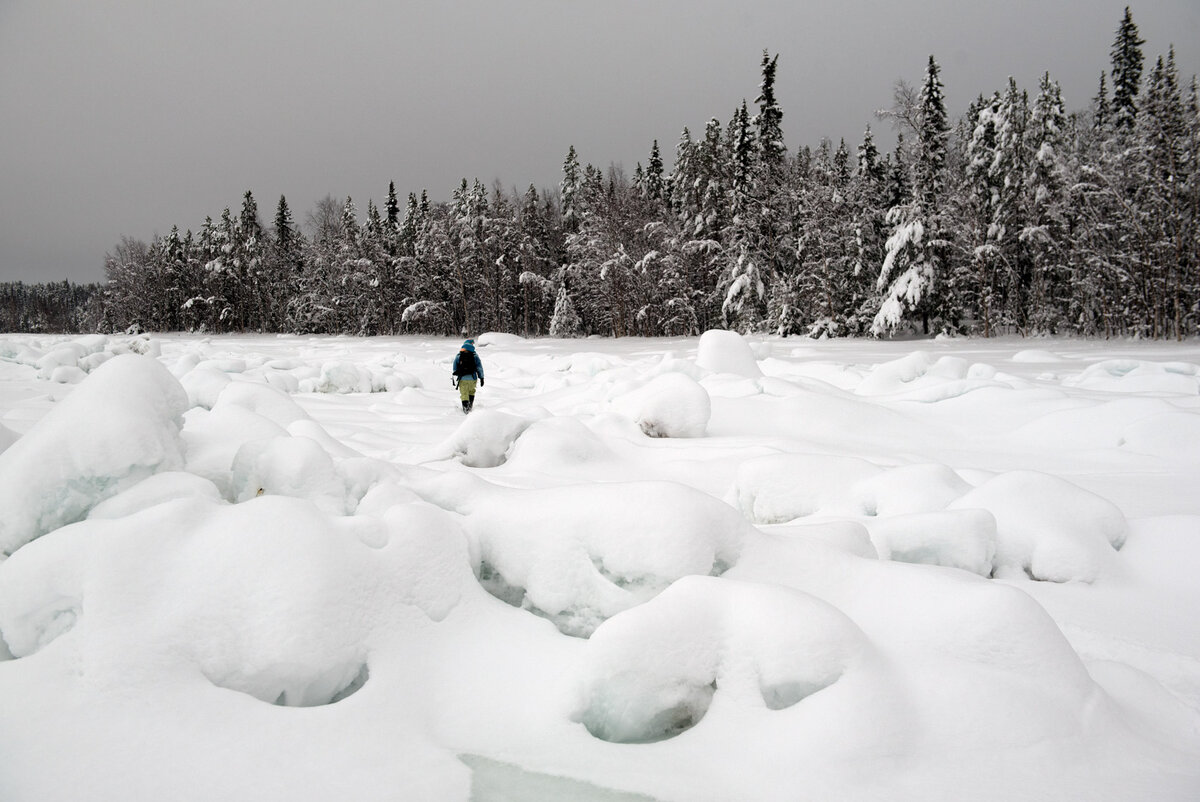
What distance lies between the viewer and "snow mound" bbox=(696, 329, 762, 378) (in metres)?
9.54

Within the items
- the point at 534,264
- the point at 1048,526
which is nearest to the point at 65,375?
the point at 1048,526

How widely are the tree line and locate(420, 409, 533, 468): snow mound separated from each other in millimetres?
20244

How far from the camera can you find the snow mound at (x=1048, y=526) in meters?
2.96

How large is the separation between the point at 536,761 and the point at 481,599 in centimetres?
67

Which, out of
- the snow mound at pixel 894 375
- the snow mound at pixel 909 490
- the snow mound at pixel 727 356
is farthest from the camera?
the snow mound at pixel 727 356

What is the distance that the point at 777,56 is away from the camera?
93.4 ft

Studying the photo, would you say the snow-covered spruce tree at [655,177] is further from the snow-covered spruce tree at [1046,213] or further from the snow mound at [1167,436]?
the snow mound at [1167,436]

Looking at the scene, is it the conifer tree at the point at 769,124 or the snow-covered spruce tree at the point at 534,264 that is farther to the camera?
the snow-covered spruce tree at the point at 534,264

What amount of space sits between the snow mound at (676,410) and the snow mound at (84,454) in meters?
4.29

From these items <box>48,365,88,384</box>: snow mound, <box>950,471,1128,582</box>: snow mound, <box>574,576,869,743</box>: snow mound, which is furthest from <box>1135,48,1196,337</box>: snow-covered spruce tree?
<box>48,365,88,384</box>: snow mound

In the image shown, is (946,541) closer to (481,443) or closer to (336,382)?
(481,443)

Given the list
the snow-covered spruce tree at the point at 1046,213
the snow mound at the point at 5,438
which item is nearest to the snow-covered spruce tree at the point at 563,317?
the snow-covered spruce tree at the point at 1046,213

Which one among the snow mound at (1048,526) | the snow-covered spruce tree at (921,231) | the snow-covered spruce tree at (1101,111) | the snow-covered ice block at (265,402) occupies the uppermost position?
the snow-covered spruce tree at (1101,111)

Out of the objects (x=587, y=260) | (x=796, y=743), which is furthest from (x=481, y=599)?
(x=587, y=260)
